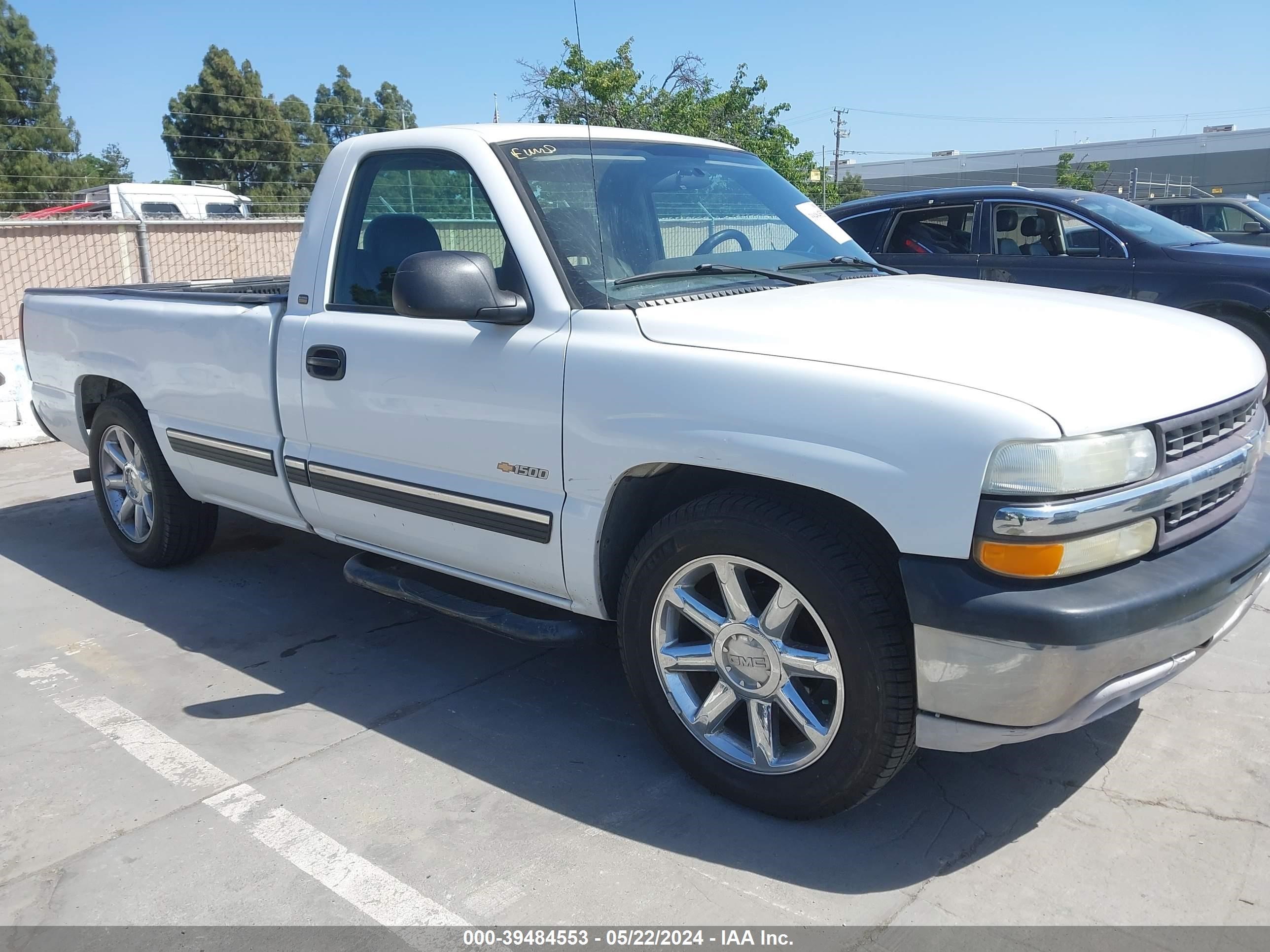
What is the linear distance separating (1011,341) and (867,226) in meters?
6.19

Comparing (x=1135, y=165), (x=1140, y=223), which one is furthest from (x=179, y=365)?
(x=1135, y=165)

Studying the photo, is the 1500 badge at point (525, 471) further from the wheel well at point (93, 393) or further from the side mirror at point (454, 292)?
the wheel well at point (93, 393)

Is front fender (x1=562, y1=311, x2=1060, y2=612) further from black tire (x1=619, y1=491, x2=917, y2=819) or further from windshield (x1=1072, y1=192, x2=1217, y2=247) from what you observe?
windshield (x1=1072, y1=192, x2=1217, y2=247)

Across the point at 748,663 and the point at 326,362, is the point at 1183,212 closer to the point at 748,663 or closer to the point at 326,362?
the point at 326,362

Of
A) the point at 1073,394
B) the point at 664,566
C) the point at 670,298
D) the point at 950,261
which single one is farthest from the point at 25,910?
the point at 950,261

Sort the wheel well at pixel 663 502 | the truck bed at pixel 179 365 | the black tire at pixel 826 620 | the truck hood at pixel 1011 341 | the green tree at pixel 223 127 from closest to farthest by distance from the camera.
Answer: the truck hood at pixel 1011 341, the black tire at pixel 826 620, the wheel well at pixel 663 502, the truck bed at pixel 179 365, the green tree at pixel 223 127

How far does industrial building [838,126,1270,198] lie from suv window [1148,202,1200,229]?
140 feet

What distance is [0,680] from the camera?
4.08 metres

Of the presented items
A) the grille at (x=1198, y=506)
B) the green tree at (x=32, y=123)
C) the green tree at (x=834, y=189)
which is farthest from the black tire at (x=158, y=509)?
the green tree at (x=32, y=123)

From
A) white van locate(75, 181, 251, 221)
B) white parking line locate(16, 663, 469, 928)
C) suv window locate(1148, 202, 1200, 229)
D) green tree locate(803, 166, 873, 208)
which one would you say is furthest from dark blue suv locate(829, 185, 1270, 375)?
white van locate(75, 181, 251, 221)

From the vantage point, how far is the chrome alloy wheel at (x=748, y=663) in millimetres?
2797

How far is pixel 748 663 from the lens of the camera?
2926 mm

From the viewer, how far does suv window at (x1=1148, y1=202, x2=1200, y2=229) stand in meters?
14.3

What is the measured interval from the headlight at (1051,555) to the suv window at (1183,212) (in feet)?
45.2
